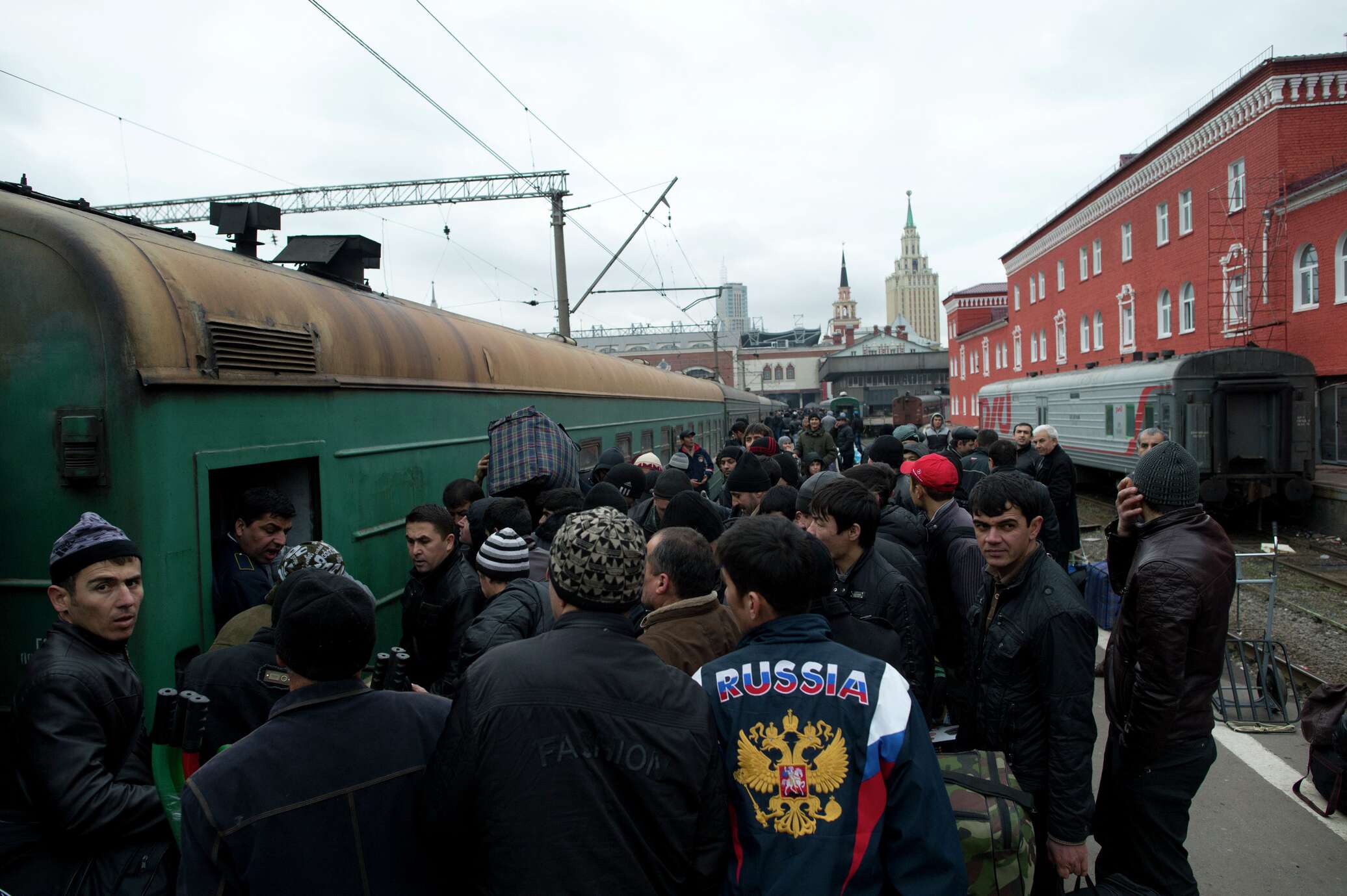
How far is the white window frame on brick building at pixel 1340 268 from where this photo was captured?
1939cm

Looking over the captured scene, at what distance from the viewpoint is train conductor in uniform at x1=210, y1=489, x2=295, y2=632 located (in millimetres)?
3637

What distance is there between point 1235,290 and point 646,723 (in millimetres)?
26871

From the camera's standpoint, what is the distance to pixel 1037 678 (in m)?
3.00

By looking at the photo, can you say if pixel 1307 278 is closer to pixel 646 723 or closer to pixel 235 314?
pixel 235 314

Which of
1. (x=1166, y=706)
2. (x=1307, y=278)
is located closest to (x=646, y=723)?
(x=1166, y=706)

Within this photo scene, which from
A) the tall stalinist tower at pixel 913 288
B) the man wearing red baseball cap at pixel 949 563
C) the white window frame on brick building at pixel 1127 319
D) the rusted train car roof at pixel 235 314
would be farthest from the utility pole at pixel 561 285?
the tall stalinist tower at pixel 913 288

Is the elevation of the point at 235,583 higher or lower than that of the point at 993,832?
higher

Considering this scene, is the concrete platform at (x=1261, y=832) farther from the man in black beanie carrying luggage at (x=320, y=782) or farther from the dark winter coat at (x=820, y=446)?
the dark winter coat at (x=820, y=446)

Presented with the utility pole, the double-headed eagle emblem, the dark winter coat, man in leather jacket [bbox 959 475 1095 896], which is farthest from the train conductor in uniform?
the utility pole

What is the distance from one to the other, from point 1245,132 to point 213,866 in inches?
1098

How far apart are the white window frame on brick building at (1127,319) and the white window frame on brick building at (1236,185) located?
20.9 ft

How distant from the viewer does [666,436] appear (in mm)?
15281

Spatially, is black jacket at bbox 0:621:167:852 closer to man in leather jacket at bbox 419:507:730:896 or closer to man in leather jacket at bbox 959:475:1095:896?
man in leather jacket at bbox 419:507:730:896

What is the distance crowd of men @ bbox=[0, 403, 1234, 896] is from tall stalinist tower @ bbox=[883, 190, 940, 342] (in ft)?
502
